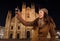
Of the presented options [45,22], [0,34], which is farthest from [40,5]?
[45,22]

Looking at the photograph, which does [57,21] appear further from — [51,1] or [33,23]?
[33,23]

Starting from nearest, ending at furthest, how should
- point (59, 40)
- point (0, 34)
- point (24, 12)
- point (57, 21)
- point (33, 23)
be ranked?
point (33, 23)
point (59, 40)
point (57, 21)
point (0, 34)
point (24, 12)

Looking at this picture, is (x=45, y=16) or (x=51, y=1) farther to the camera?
(x=51, y=1)

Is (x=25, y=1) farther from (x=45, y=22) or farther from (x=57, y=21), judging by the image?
(x=45, y=22)

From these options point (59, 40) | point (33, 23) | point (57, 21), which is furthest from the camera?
point (57, 21)

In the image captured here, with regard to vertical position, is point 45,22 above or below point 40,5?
below

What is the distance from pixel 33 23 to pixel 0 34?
5.83 ft

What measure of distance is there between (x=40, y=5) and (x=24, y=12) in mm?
451

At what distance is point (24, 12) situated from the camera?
9.39ft

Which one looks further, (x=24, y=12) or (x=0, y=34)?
(x=24, y=12)

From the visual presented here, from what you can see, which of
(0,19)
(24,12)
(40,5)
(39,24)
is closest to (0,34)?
(0,19)

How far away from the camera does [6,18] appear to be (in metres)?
2.71

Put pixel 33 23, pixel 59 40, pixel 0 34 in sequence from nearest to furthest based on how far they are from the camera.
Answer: pixel 33 23 → pixel 59 40 → pixel 0 34

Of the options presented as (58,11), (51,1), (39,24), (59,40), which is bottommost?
(59,40)
